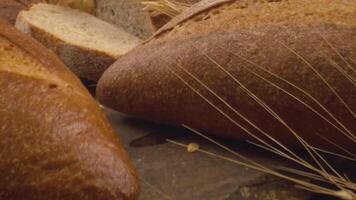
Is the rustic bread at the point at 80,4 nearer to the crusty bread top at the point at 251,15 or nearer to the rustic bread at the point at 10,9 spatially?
the rustic bread at the point at 10,9

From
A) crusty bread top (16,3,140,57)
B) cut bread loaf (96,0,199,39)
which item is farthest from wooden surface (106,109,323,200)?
cut bread loaf (96,0,199,39)

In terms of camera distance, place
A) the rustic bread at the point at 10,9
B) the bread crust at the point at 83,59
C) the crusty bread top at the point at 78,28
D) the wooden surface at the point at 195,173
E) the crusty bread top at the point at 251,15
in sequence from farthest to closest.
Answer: the rustic bread at the point at 10,9 → the crusty bread top at the point at 78,28 → the bread crust at the point at 83,59 → the crusty bread top at the point at 251,15 → the wooden surface at the point at 195,173

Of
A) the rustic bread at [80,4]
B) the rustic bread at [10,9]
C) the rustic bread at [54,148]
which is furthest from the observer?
the rustic bread at [80,4]

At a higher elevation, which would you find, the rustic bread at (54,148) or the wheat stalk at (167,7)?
the wheat stalk at (167,7)

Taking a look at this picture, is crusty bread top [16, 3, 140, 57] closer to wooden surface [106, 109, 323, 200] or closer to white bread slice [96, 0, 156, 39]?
white bread slice [96, 0, 156, 39]

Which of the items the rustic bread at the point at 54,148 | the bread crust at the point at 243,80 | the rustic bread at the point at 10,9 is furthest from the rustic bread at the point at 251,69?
the rustic bread at the point at 10,9

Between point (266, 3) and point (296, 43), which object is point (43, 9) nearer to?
point (266, 3)

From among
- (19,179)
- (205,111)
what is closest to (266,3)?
(205,111)
